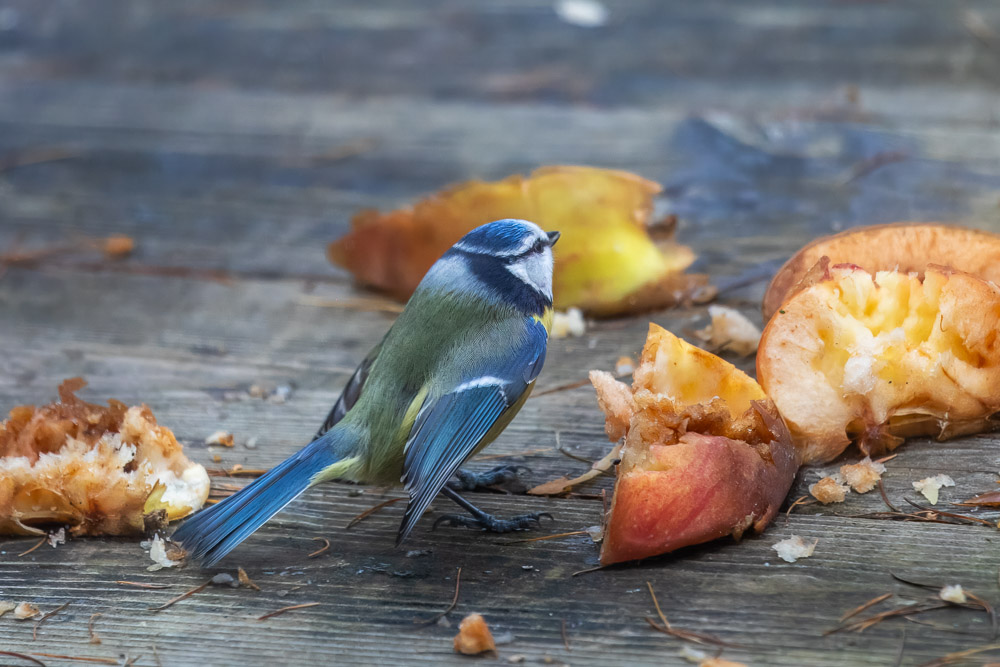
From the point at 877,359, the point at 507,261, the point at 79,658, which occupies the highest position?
the point at 507,261

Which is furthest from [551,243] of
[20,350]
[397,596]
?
[20,350]

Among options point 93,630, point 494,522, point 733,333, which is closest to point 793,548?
point 494,522

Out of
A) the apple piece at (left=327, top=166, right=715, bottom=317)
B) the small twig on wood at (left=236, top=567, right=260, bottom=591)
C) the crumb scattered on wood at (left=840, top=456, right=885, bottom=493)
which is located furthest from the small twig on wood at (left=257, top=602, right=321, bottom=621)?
the apple piece at (left=327, top=166, right=715, bottom=317)

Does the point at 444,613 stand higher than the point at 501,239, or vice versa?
the point at 501,239

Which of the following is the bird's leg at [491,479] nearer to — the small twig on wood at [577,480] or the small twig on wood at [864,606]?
the small twig on wood at [577,480]

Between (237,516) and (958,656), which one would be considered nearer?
(958,656)

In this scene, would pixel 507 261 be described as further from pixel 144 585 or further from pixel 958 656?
pixel 958 656

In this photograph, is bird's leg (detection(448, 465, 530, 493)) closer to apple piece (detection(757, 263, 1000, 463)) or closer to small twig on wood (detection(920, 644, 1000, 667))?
apple piece (detection(757, 263, 1000, 463))
